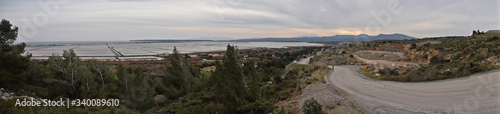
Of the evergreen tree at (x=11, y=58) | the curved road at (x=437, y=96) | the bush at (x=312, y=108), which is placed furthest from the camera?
the evergreen tree at (x=11, y=58)

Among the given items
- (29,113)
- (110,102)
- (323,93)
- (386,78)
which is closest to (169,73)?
(110,102)

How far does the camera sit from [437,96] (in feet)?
35.8

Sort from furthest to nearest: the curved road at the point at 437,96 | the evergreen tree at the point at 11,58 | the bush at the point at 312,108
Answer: the evergreen tree at the point at 11,58
the bush at the point at 312,108
the curved road at the point at 437,96

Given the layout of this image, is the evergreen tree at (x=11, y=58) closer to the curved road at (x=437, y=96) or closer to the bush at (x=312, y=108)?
the bush at (x=312, y=108)

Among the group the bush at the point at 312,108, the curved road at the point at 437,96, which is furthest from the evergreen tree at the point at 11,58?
the curved road at the point at 437,96

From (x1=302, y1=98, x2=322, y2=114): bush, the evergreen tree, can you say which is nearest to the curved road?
(x1=302, y1=98, x2=322, y2=114): bush

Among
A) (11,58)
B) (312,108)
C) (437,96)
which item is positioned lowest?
(312,108)

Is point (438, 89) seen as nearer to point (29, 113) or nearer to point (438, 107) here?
point (438, 107)

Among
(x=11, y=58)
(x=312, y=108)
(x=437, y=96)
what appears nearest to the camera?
(x=312, y=108)

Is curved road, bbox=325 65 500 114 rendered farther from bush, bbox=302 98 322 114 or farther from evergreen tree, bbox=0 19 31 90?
evergreen tree, bbox=0 19 31 90

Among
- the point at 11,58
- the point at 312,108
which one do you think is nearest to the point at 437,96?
the point at 312,108

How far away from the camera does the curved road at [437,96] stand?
29.8 feet

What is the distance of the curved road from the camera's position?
908 cm

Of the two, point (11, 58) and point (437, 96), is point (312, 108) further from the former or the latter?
point (11, 58)
